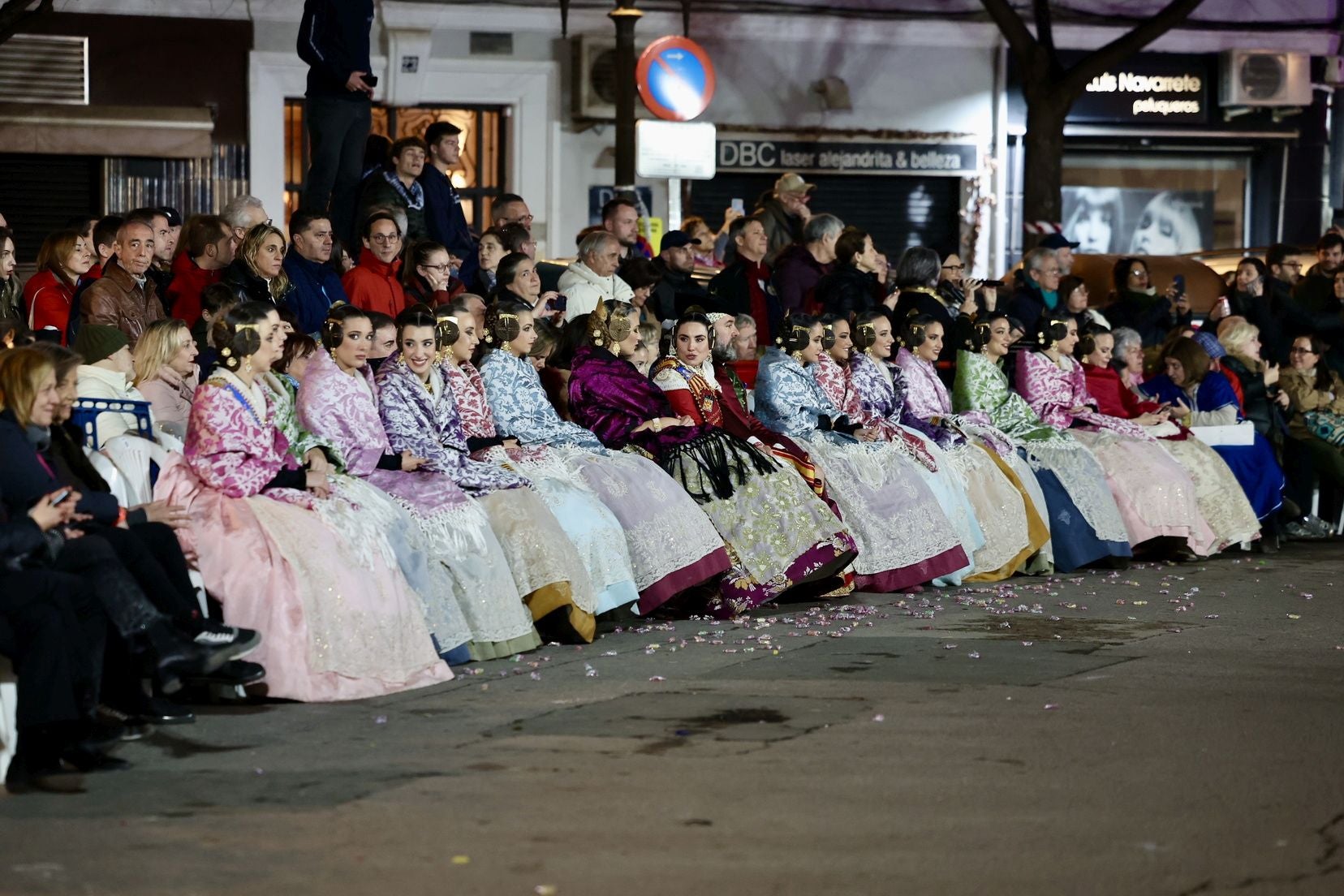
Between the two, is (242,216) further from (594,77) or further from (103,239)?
(594,77)

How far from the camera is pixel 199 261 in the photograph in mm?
10586

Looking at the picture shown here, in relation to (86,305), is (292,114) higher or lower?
higher

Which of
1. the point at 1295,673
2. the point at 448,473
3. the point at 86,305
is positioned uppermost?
the point at 86,305

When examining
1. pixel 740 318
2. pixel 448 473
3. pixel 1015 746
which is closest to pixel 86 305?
pixel 448 473

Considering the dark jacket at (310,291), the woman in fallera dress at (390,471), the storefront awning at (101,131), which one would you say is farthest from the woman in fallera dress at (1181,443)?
the storefront awning at (101,131)

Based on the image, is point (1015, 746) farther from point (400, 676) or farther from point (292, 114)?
point (292, 114)

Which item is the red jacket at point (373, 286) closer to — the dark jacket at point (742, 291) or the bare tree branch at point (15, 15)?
the dark jacket at point (742, 291)

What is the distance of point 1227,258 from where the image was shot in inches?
753

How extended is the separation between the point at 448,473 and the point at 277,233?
1.74 metres

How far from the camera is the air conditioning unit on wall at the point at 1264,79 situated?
2325cm

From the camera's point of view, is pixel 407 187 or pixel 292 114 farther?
pixel 292 114

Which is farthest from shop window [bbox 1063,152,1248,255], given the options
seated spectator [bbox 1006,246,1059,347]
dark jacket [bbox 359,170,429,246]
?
dark jacket [bbox 359,170,429,246]

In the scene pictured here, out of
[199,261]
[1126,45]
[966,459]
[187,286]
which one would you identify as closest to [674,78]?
[1126,45]

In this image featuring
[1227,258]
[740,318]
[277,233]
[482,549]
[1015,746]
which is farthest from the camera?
[1227,258]
